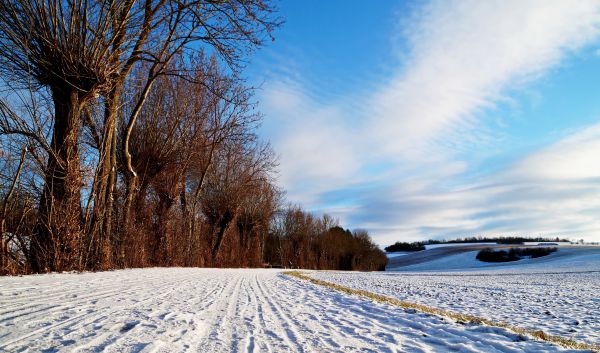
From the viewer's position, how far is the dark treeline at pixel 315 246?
46094 millimetres

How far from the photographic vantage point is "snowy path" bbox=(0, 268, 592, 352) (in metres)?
3.00

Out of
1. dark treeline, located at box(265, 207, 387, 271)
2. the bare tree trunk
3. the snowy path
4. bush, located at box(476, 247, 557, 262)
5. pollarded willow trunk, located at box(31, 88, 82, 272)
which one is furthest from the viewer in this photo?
bush, located at box(476, 247, 557, 262)

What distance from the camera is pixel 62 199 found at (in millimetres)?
9289

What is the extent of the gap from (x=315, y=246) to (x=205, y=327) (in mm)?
48936

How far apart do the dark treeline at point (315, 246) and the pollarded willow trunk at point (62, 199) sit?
35.2 metres

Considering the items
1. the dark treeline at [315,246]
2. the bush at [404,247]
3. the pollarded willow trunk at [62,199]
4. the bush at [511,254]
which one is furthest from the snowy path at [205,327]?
the bush at [404,247]

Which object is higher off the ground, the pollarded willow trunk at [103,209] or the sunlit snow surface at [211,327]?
the pollarded willow trunk at [103,209]

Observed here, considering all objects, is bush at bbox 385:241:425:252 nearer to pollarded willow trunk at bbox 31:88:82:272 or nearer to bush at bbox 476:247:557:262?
bush at bbox 476:247:557:262

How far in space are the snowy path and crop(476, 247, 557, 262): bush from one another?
70.2 metres

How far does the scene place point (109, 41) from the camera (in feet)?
32.7

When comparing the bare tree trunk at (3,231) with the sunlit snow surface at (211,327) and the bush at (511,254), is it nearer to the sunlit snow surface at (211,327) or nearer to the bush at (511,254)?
the sunlit snow surface at (211,327)

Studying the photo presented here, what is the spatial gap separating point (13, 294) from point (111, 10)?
8.36m

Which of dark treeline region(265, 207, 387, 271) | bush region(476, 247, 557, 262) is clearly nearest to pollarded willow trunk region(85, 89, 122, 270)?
dark treeline region(265, 207, 387, 271)

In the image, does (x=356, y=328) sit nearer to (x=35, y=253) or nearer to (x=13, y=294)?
(x=13, y=294)
